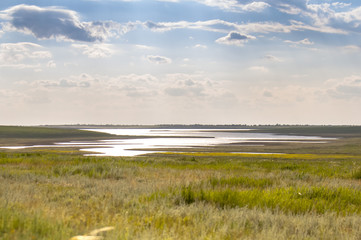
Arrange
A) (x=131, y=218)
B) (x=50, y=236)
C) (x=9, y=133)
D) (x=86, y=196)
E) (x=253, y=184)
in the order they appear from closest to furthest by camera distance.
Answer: (x=50, y=236), (x=131, y=218), (x=86, y=196), (x=253, y=184), (x=9, y=133)

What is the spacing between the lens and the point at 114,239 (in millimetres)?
4703

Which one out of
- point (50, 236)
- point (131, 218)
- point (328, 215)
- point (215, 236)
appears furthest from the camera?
point (328, 215)

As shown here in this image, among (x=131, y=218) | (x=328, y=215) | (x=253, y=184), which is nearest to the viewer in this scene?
(x=131, y=218)

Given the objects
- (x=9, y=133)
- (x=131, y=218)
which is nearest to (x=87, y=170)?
(x=131, y=218)

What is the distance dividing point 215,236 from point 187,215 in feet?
5.88

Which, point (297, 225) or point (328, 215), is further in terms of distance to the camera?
point (328, 215)

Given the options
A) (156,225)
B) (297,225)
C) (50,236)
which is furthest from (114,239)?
(297,225)

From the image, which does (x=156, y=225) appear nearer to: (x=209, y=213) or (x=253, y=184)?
(x=209, y=213)

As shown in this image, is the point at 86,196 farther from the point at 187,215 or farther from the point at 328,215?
the point at 328,215

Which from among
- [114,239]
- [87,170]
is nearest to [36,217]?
[114,239]

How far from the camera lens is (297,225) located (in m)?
6.33

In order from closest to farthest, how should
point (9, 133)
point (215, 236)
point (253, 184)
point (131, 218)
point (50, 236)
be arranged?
point (50, 236), point (215, 236), point (131, 218), point (253, 184), point (9, 133)

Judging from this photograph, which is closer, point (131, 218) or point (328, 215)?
point (131, 218)

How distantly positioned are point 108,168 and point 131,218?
1012 centimetres
